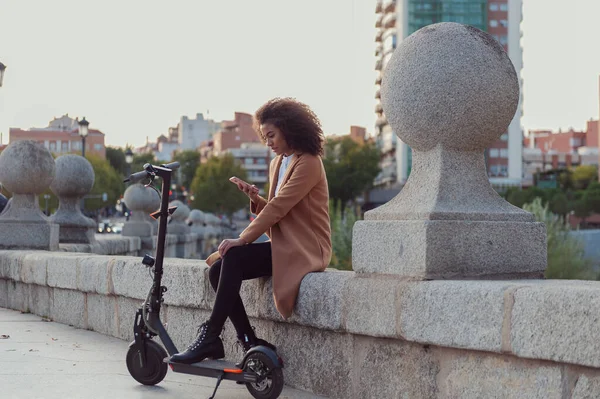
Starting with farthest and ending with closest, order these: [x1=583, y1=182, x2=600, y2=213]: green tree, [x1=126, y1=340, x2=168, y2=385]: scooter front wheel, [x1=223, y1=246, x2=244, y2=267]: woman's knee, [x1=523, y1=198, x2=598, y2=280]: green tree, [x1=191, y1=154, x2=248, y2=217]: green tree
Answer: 1. [x1=191, y1=154, x2=248, y2=217]: green tree
2. [x1=583, y1=182, x2=600, y2=213]: green tree
3. [x1=523, y1=198, x2=598, y2=280]: green tree
4. [x1=126, y1=340, x2=168, y2=385]: scooter front wheel
5. [x1=223, y1=246, x2=244, y2=267]: woman's knee

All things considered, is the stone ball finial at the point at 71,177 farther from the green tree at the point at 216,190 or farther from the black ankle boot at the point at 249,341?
the green tree at the point at 216,190

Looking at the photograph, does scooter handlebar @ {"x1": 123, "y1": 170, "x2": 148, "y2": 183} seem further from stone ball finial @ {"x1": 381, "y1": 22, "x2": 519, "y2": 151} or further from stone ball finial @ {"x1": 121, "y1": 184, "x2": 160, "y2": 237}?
stone ball finial @ {"x1": 121, "y1": 184, "x2": 160, "y2": 237}

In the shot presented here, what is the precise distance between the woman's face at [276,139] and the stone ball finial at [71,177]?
8889mm

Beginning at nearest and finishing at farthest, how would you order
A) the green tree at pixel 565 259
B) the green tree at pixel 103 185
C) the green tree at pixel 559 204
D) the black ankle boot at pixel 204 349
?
the black ankle boot at pixel 204 349, the green tree at pixel 565 259, the green tree at pixel 559 204, the green tree at pixel 103 185

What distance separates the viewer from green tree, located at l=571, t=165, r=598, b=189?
12579 centimetres

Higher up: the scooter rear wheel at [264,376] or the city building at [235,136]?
the city building at [235,136]

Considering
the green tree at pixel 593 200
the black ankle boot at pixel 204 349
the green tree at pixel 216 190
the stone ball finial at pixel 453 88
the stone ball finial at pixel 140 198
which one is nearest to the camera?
the stone ball finial at pixel 453 88

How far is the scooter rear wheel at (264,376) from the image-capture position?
517cm

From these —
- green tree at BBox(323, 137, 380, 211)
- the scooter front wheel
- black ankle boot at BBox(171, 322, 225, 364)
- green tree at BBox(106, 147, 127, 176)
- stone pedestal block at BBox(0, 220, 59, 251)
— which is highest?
green tree at BBox(106, 147, 127, 176)

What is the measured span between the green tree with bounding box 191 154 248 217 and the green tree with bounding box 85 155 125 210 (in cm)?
1165

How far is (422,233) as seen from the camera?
15.4 feet

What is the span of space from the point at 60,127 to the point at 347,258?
15729 cm

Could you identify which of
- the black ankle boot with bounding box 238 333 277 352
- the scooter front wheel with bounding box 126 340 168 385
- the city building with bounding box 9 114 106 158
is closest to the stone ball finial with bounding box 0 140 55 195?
the scooter front wheel with bounding box 126 340 168 385

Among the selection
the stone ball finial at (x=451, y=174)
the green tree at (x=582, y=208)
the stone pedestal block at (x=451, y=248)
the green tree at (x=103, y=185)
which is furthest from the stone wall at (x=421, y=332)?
the green tree at (x=103, y=185)
